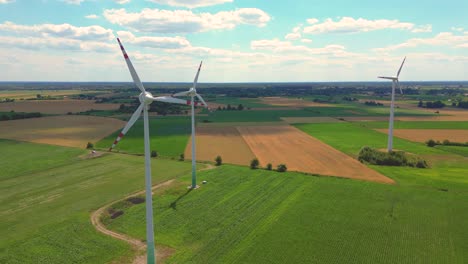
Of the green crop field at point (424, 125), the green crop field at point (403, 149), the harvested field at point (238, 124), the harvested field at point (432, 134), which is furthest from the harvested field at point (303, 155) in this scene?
the green crop field at point (424, 125)

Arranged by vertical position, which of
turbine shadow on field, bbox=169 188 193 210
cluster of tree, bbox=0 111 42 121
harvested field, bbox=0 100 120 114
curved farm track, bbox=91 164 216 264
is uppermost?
harvested field, bbox=0 100 120 114

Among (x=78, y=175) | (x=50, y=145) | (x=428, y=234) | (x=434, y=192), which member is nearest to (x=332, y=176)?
(x=434, y=192)

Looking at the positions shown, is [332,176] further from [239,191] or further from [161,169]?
[161,169]

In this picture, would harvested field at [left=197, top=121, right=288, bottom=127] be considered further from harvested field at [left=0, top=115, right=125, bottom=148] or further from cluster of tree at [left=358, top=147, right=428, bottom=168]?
cluster of tree at [left=358, top=147, right=428, bottom=168]

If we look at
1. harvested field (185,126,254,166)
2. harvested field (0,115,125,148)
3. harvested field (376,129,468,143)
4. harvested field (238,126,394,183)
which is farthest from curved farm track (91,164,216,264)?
harvested field (376,129,468,143)

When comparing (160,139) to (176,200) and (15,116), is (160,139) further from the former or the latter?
(15,116)

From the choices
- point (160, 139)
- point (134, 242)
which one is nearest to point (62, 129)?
point (160, 139)
